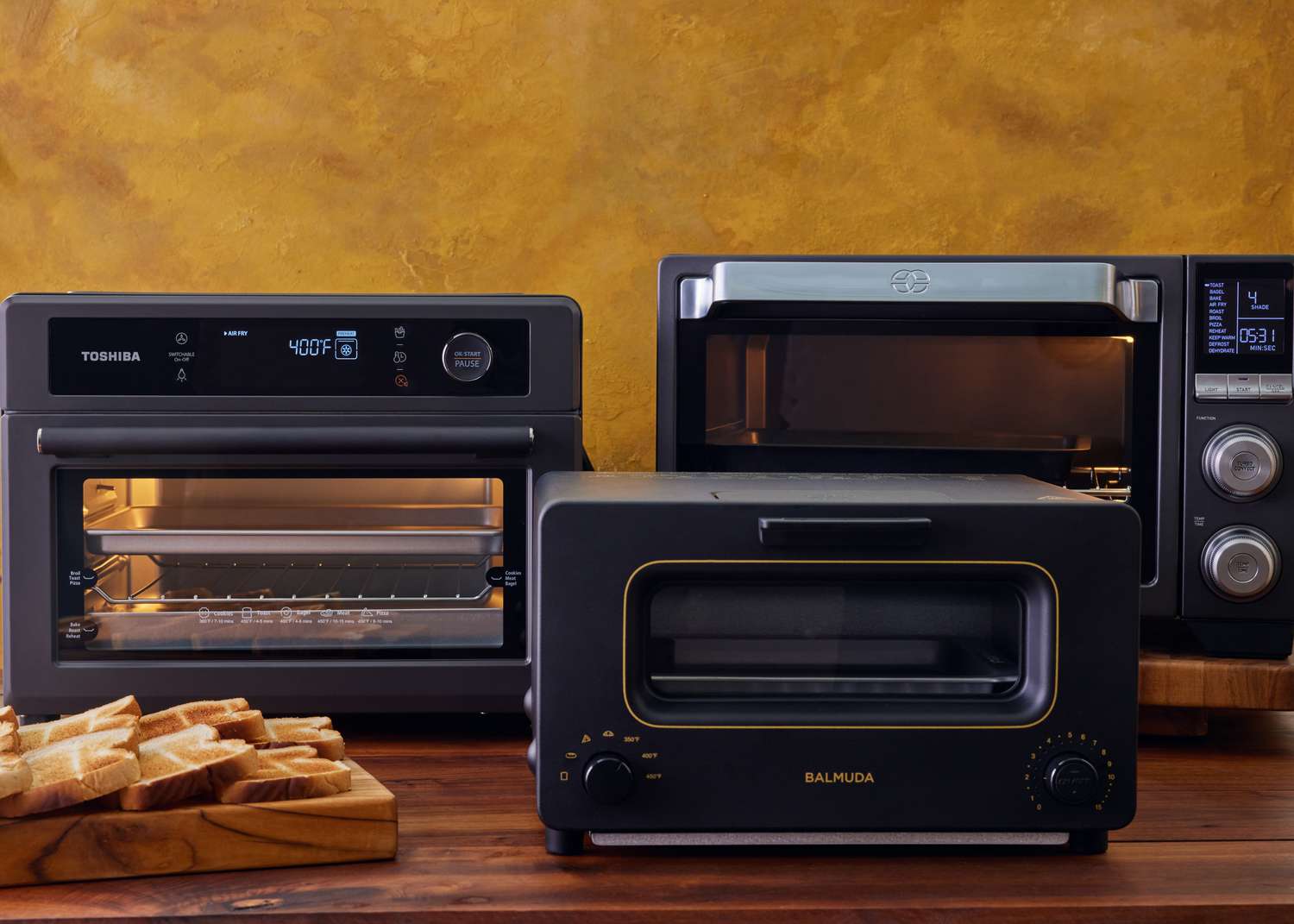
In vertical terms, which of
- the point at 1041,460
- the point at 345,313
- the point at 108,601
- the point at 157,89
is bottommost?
the point at 108,601

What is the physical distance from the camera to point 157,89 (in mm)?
1514

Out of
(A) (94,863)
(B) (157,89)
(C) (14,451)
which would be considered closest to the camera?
(A) (94,863)

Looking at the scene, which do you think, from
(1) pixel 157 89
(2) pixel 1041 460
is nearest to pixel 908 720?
(2) pixel 1041 460

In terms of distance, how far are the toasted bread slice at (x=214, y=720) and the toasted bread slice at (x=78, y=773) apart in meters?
0.07

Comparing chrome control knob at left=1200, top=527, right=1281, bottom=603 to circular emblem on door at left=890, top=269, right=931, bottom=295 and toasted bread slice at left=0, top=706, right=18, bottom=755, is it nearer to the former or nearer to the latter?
circular emblem on door at left=890, top=269, right=931, bottom=295

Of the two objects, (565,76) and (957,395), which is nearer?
(957,395)

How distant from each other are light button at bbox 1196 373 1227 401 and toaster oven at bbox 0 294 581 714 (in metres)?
0.60

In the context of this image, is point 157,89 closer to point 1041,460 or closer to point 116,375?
point 116,375

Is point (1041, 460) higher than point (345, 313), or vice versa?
point (345, 313)

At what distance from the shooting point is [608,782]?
0.77m

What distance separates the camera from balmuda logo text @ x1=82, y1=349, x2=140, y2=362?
1.03m

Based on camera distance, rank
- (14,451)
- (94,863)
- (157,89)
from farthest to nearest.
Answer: (157,89) < (14,451) < (94,863)

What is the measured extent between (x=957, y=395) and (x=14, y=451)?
91cm

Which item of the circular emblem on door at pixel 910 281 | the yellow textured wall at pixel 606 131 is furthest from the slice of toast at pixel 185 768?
the yellow textured wall at pixel 606 131
